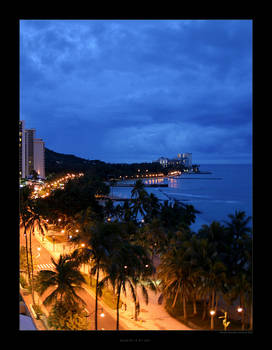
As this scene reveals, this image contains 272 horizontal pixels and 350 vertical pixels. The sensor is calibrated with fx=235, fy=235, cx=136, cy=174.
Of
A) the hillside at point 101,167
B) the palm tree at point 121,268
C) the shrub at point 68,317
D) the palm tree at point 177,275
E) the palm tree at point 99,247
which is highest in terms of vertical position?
the hillside at point 101,167

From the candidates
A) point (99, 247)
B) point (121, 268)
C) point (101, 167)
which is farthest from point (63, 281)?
point (101, 167)

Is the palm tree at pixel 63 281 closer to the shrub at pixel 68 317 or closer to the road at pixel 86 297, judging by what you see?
the shrub at pixel 68 317

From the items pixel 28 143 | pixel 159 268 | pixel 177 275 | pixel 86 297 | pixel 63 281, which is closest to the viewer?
pixel 63 281

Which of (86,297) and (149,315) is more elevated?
(86,297)

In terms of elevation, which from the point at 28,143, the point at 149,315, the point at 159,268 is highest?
the point at 28,143

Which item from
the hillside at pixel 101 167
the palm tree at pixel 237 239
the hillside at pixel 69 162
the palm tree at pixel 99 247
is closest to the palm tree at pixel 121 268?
the palm tree at pixel 99 247

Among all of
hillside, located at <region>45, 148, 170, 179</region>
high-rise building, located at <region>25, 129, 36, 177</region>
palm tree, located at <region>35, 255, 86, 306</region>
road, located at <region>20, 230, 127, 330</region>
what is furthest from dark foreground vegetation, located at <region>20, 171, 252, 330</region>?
hillside, located at <region>45, 148, 170, 179</region>

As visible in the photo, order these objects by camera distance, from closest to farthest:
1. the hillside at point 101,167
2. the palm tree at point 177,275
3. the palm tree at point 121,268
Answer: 1. the palm tree at point 121,268
2. the palm tree at point 177,275
3. the hillside at point 101,167

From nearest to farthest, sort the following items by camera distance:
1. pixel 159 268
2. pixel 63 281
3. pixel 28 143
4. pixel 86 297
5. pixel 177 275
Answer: pixel 63 281, pixel 177 275, pixel 86 297, pixel 159 268, pixel 28 143

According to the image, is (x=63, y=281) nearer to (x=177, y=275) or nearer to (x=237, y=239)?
(x=177, y=275)

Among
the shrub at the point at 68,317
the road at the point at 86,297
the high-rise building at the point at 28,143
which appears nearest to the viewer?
the shrub at the point at 68,317
